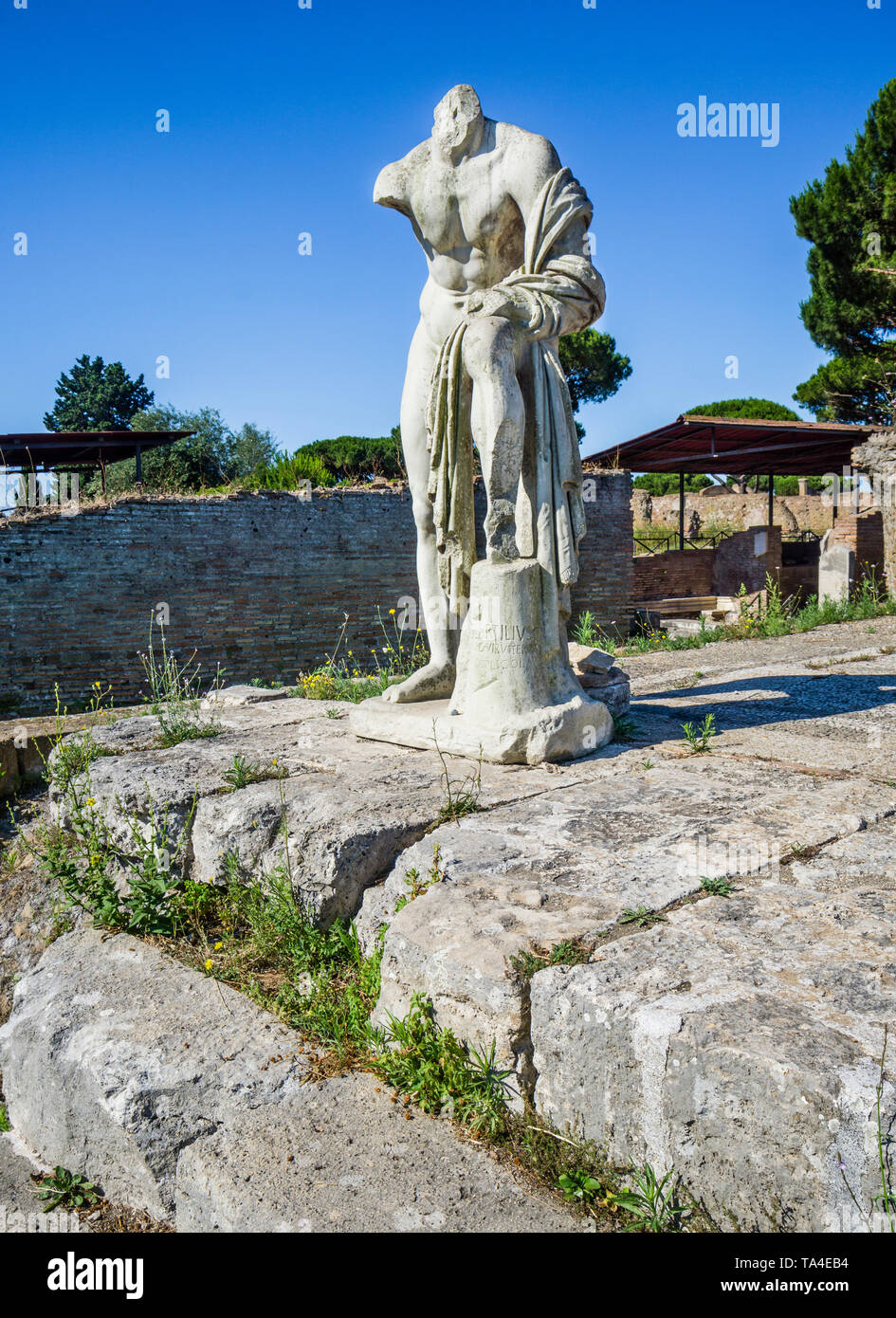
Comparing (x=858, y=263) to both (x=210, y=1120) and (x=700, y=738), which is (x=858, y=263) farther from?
(x=210, y=1120)

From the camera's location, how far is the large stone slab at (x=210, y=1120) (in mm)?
1685

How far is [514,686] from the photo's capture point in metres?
3.31

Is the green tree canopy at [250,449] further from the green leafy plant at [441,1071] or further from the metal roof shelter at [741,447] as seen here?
the green leafy plant at [441,1071]

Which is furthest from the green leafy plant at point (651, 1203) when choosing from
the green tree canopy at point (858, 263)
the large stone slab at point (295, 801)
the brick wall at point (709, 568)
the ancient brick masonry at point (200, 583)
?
the green tree canopy at point (858, 263)

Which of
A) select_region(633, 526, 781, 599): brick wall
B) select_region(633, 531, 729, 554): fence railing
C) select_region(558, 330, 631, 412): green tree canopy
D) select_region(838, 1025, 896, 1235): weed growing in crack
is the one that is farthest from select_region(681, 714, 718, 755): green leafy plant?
select_region(558, 330, 631, 412): green tree canopy

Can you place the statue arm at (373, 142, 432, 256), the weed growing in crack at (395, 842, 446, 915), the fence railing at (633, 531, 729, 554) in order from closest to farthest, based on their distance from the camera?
the weed growing in crack at (395, 842, 446, 915) < the statue arm at (373, 142, 432, 256) < the fence railing at (633, 531, 729, 554)

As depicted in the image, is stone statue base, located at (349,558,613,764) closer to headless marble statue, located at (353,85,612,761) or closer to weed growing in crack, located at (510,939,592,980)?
headless marble statue, located at (353,85,612,761)

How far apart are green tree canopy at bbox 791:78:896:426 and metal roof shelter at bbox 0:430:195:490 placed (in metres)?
14.7

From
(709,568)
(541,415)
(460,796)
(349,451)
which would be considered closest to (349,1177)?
(460,796)

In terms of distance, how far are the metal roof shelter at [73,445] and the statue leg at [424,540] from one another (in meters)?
11.2

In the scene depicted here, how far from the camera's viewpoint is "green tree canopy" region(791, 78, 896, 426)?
19875mm

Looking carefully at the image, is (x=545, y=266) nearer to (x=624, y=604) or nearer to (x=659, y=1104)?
(x=659, y=1104)

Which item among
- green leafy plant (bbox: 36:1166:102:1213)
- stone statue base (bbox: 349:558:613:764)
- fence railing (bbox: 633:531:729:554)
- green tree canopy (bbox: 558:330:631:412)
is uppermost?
green tree canopy (bbox: 558:330:631:412)

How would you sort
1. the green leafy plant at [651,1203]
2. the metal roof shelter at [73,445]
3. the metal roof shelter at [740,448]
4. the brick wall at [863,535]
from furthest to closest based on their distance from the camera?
the brick wall at [863,535] < the metal roof shelter at [740,448] < the metal roof shelter at [73,445] < the green leafy plant at [651,1203]
